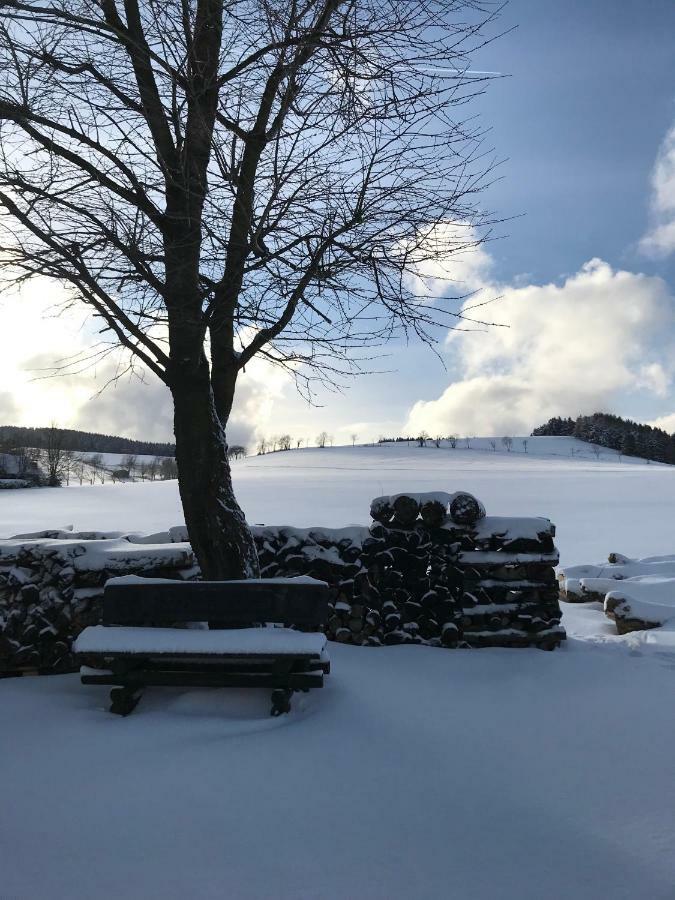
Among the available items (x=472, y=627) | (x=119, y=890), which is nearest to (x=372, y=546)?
(x=472, y=627)

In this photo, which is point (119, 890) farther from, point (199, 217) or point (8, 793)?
point (199, 217)

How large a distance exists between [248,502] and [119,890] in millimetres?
31420

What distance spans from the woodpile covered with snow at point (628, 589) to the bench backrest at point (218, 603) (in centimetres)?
489

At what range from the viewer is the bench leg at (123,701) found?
407 centimetres

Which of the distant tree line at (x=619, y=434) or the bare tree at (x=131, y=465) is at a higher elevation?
the distant tree line at (x=619, y=434)

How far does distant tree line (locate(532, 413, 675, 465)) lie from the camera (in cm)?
8675

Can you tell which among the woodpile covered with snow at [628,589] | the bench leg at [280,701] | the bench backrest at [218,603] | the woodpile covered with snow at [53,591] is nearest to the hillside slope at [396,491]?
the woodpile covered with snow at [628,589]

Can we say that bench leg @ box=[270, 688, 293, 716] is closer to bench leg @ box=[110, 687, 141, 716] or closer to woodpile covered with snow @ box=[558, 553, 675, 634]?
bench leg @ box=[110, 687, 141, 716]

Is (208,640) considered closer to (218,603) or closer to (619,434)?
(218,603)

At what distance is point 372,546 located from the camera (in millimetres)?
5977

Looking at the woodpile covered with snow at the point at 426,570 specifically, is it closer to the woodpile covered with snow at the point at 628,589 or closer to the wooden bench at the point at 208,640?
the wooden bench at the point at 208,640

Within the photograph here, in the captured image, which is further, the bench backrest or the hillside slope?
the hillside slope

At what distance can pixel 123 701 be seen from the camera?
4.07 meters

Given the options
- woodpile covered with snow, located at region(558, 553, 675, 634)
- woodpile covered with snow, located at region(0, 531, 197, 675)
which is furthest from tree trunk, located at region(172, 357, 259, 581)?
woodpile covered with snow, located at region(558, 553, 675, 634)
